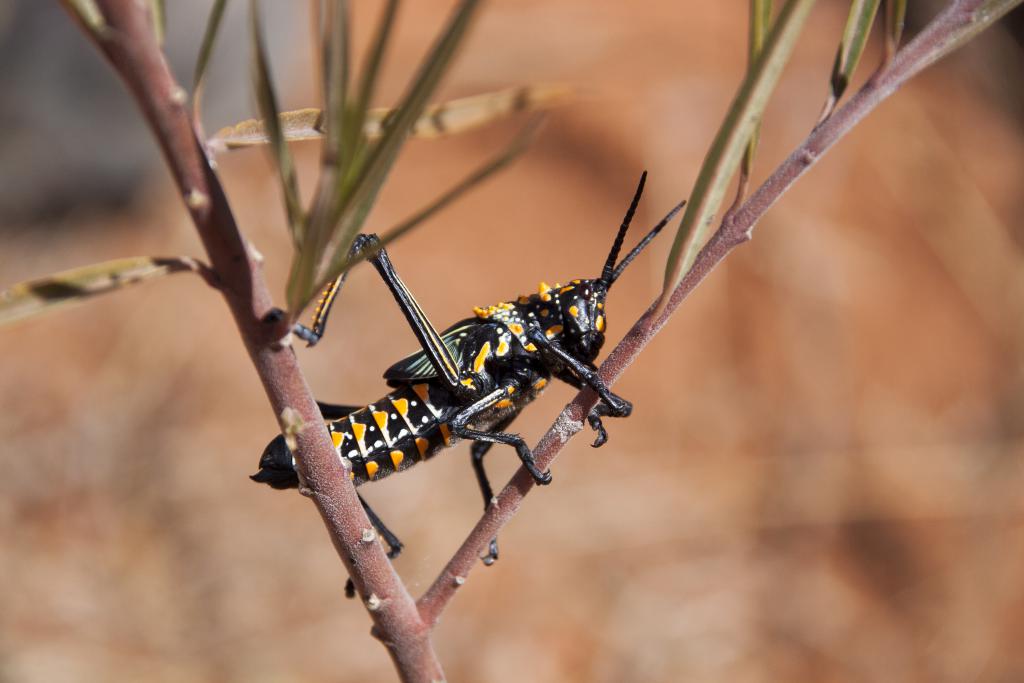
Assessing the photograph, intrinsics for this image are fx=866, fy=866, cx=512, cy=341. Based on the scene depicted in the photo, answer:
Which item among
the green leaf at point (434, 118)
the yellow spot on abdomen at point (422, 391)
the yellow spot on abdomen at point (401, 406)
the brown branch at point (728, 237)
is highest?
the yellow spot on abdomen at point (422, 391)

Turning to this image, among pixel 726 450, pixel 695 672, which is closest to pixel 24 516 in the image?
pixel 695 672

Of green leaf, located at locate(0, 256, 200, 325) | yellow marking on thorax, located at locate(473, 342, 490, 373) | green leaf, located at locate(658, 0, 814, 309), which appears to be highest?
yellow marking on thorax, located at locate(473, 342, 490, 373)

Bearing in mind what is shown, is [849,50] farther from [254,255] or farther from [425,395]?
[425,395]

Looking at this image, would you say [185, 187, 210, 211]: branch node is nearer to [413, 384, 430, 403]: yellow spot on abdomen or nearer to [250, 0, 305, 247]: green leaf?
[250, 0, 305, 247]: green leaf

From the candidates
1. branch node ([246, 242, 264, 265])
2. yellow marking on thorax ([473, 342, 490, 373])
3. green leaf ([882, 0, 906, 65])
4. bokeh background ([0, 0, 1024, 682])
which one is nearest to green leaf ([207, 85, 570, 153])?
branch node ([246, 242, 264, 265])

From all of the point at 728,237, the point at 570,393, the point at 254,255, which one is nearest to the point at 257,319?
the point at 254,255

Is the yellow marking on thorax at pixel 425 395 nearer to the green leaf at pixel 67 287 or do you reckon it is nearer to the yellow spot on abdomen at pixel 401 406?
the yellow spot on abdomen at pixel 401 406

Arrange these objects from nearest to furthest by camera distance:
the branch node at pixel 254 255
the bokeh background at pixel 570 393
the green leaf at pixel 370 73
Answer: the green leaf at pixel 370 73
the branch node at pixel 254 255
the bokeh background at pixel 570 393

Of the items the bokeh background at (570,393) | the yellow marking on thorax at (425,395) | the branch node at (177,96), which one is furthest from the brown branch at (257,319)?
the bokeh background at (570,393)

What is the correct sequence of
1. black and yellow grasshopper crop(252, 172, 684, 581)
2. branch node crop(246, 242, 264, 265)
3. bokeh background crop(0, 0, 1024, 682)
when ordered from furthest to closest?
bokeh background crop(0, 0, 1024, 682), black and yellow grasshopper crop(252, 172, 684, 581), branch node crop(246, 242, 264, 265)
